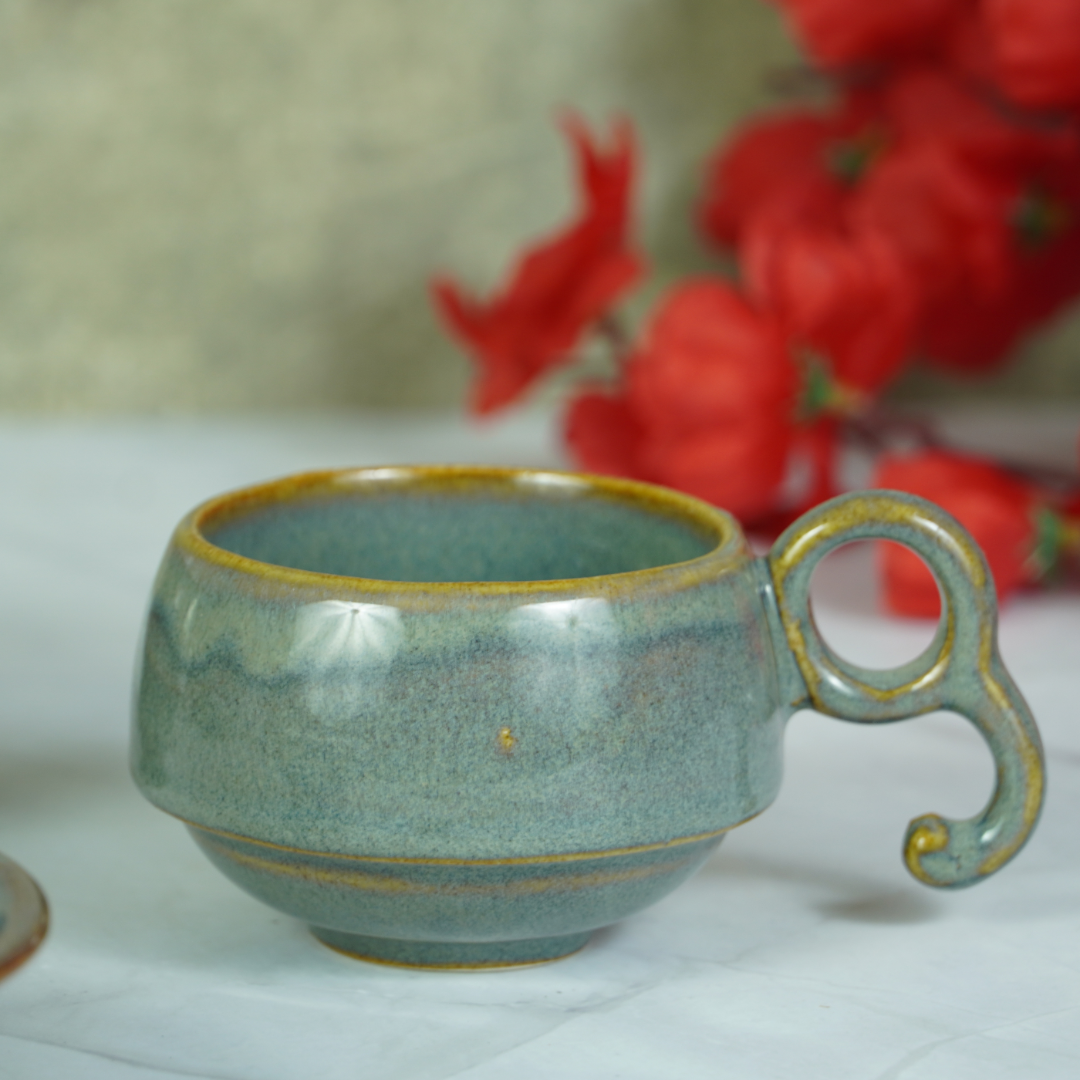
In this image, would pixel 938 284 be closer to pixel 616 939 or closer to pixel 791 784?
pixel 791 784

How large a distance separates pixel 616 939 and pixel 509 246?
1.98ft

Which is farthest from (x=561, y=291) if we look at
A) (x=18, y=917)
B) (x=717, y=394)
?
(x=18, y=917)

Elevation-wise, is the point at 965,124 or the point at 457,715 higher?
the point at 965,124

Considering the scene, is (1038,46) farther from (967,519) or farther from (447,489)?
(447,489)

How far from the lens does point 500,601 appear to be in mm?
327

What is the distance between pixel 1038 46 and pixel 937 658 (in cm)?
39

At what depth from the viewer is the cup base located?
0.37m

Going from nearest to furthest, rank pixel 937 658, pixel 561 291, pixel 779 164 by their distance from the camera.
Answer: pixel 937 658 < pixel 561 291 < pixel 779 164

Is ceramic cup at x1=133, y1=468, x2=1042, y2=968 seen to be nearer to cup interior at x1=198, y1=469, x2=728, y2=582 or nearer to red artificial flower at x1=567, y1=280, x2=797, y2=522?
cup interior at x1=198, y1=469, x2=728, y2=582

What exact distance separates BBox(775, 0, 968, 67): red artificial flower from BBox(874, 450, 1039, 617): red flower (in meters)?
0.23

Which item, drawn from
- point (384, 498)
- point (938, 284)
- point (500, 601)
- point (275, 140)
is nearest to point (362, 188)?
point (275, 140)

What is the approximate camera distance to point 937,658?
1.23 ft

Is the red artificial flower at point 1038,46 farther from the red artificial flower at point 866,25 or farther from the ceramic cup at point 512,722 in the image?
the ceramic cup at point 512,722

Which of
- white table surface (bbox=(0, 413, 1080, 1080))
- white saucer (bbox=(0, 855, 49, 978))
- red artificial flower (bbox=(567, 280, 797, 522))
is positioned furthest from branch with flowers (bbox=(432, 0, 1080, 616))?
white saucer (bbox=(0, 855, 49, 978))
